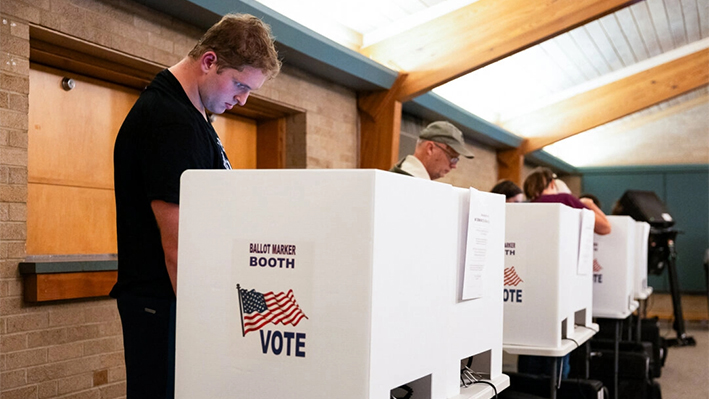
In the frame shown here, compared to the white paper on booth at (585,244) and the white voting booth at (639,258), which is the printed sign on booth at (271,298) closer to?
the white paper on booth at (585,244)

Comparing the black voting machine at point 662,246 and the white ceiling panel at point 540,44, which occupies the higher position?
the white ceiling panel at point 540,44

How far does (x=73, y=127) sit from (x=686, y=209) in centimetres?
926

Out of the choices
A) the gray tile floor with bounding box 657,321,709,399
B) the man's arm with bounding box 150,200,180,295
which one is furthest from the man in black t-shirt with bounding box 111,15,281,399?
the gray tile floor with bounding box 657,321,709,399

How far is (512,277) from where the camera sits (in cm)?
196

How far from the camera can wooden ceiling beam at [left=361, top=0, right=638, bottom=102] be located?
4633mm

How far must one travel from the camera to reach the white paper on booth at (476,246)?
130 cm

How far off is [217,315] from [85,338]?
204 centimetres

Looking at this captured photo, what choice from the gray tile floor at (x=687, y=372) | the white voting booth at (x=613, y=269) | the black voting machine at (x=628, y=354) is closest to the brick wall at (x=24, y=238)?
the black voting machine at (x=628, y=354)

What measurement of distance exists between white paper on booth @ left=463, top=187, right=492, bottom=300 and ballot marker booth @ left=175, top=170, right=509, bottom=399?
0.43 feet

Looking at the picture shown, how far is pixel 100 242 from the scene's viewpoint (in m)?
3.28

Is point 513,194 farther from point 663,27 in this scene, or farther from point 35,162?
point 663,27

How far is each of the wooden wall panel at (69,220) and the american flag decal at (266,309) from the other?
7.30 feet

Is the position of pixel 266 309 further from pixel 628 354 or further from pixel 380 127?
pixel 380 127

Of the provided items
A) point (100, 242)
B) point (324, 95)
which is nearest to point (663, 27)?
point (324, 95)
